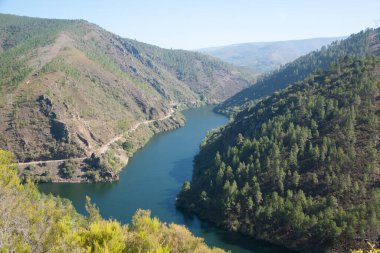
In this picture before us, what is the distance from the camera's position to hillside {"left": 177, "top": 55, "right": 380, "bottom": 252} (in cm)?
7269

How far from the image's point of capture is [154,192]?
10531 cm

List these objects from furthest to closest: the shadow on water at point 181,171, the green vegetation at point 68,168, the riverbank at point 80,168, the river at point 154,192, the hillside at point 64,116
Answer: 1. the hillside at point 64,116
2. the shadow on water at point 181,171
3. the green vegetation at point 68,168
4. the riverbank at point 80,168
5. the river at point 154,192

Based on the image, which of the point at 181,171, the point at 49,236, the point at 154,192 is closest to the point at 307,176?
the point at 154,192

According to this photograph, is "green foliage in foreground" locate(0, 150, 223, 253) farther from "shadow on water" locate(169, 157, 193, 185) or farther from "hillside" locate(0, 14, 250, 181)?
"hillside" locate(0, 14, 250, 181)

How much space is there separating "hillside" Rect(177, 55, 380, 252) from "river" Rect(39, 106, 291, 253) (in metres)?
3.68

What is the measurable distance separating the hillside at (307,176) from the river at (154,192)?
3.68m

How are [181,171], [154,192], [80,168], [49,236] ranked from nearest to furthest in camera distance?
[49,236]
[154,192]
[80,168]
[181,171]

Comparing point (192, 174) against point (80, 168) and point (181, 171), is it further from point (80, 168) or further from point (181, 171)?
point (80, 168)

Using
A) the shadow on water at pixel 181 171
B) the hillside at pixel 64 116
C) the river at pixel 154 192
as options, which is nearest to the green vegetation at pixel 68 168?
the hillside at pixel 64 116

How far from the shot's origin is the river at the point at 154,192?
78.8 metres

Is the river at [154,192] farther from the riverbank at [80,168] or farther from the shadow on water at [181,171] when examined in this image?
the riverbank at [80,168]

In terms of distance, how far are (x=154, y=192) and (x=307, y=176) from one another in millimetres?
43084

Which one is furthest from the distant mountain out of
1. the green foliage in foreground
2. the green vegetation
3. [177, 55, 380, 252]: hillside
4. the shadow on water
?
the green foliage in foreground

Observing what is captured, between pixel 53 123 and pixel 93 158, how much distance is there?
2106cm
